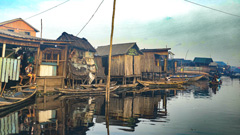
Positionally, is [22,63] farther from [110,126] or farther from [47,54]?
[110,126]

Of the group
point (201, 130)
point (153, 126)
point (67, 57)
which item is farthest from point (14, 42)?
point (201, 130)

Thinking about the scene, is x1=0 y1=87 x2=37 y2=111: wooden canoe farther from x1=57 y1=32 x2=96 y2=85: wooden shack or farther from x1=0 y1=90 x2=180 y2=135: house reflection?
x1=57 y1=32 x2=96 y2=85: wooden shack

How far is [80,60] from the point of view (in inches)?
857

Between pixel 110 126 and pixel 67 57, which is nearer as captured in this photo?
pixel 110 126

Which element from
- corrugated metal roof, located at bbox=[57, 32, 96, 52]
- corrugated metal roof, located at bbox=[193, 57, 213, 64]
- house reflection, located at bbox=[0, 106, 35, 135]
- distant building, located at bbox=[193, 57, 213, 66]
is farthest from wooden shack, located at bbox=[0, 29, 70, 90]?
corrugated metal roof, located at bbox=[193, 57, 213, 64]

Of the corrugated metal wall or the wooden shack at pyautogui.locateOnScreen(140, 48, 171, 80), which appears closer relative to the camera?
the corrugated metal wall

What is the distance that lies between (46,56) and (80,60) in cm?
441

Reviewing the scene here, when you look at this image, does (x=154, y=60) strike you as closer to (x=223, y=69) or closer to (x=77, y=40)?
(x=77, y=40)

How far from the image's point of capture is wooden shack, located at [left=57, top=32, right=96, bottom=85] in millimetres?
19708

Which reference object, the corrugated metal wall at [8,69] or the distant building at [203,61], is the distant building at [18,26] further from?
the distant building at [203,61]

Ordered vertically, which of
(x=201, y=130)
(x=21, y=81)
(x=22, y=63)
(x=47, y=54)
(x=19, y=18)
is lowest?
(x=201, y=130)

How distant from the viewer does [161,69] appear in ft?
114

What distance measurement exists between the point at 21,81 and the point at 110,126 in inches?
437

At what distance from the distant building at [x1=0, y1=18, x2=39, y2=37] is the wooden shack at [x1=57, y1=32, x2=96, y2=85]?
48.4ft
